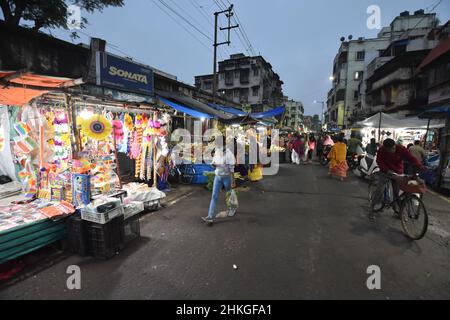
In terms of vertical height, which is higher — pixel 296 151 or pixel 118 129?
pixel 118 129

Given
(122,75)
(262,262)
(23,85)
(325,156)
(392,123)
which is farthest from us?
(325,156)

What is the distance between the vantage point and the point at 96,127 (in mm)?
5121

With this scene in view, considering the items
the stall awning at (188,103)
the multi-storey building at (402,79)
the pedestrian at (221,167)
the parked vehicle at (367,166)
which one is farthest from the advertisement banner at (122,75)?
the multi-storey building at (402,79)

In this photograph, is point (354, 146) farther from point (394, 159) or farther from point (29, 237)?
point (29, 237)

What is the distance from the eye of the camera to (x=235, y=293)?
288 cm

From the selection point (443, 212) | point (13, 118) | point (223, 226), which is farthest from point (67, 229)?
point (443, 212)

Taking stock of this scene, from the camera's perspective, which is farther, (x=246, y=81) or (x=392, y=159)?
(x=246, y=81)

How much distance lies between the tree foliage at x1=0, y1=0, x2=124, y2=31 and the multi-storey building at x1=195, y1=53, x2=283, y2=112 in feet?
91.3

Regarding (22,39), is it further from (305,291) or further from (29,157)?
(305,291)

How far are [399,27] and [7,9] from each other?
4645cm

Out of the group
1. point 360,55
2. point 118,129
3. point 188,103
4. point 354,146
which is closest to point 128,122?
point 118,129

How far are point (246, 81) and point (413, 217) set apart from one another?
3880 cm

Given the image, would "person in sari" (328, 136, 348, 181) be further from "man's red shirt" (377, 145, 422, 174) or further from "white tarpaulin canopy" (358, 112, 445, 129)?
"man's red shirt" (377, 145, 422, 174)

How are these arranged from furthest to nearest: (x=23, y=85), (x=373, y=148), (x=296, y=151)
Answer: (x=296, y=151) < (x=373, y=148) < (x=23, y=85)
